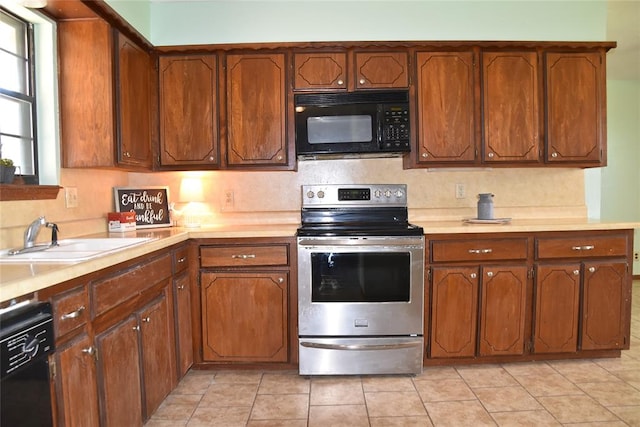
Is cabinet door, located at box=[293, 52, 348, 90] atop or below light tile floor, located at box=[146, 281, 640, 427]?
atop

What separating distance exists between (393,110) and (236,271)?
56.6 inches

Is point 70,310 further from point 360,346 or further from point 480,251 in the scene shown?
point 480,251

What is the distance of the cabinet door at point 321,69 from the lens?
2770 mm

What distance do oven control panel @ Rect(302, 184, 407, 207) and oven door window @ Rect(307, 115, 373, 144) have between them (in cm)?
32

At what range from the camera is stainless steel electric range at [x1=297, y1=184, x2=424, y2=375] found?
250 centimetres

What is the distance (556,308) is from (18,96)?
3.22m

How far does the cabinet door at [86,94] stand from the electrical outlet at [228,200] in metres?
0.96

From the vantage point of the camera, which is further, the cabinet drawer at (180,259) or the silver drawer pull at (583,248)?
the silver drawer pull at (583,248)

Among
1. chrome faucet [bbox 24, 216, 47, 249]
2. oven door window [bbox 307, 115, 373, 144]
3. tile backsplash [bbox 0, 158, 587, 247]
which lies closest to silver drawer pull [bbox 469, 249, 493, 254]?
tile backsplash [bbox 0, 158, 587, 247]

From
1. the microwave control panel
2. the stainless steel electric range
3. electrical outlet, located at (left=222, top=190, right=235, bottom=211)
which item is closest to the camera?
the stainless steel electric range

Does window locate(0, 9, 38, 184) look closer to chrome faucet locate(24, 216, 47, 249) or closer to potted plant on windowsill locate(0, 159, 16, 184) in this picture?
potted plant on windowsill locate(0, 159, 16, 184)

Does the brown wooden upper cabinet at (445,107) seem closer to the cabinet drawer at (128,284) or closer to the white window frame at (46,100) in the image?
the cabinet drawer at (128,284)

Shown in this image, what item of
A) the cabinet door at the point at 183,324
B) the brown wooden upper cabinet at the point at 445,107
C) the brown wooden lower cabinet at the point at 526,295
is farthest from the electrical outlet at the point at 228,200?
the brown wooden lower cabinet at the point at 526,295

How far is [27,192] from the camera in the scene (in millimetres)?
1914
